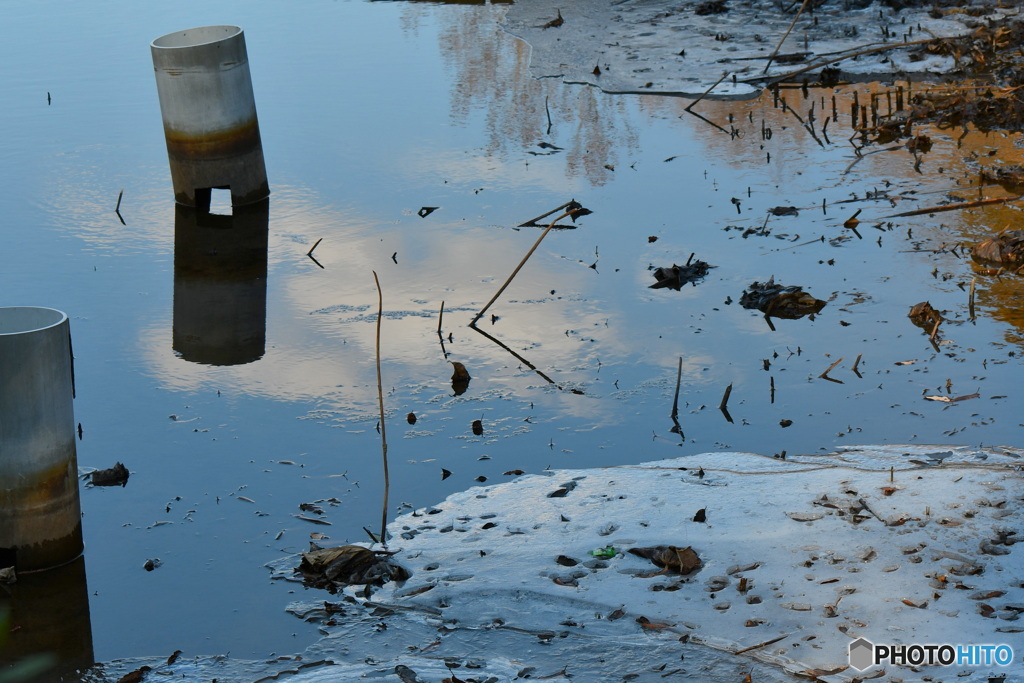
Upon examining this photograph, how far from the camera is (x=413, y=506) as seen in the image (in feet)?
18.3

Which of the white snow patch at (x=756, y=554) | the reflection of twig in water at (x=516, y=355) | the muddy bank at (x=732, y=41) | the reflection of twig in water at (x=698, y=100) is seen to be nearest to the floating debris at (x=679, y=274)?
the reflection of twig in water at (x=516, y=355)

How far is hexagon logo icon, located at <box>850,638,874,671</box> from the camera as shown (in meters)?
4.16

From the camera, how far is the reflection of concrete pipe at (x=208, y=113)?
9680mm

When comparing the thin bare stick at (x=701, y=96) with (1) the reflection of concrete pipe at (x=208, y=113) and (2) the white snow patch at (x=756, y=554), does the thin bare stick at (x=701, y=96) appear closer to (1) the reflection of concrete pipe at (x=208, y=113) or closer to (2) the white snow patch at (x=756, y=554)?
(1) the reflection of concrete pipe at (x=208, y=113)

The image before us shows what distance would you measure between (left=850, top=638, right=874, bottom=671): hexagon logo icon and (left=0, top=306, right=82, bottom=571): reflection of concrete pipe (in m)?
3.46

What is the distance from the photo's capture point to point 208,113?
985cm

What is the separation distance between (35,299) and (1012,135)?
9.50 meters

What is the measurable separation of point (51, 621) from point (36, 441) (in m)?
0.78

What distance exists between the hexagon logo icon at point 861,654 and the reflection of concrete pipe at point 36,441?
136 inches

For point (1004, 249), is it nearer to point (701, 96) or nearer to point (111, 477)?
point (701, 96)

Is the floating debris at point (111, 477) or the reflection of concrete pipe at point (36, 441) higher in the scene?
the reflection of concrete pipe at point (36, 441)

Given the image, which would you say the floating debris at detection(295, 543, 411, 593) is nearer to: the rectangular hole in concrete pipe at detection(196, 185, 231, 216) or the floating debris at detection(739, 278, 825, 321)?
the floating debris at detection(739, 278, 825, 321)

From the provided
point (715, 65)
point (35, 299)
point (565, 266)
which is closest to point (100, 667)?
point (35, 299)

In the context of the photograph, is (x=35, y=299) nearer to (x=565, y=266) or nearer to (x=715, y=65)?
(x=565, y=266)
